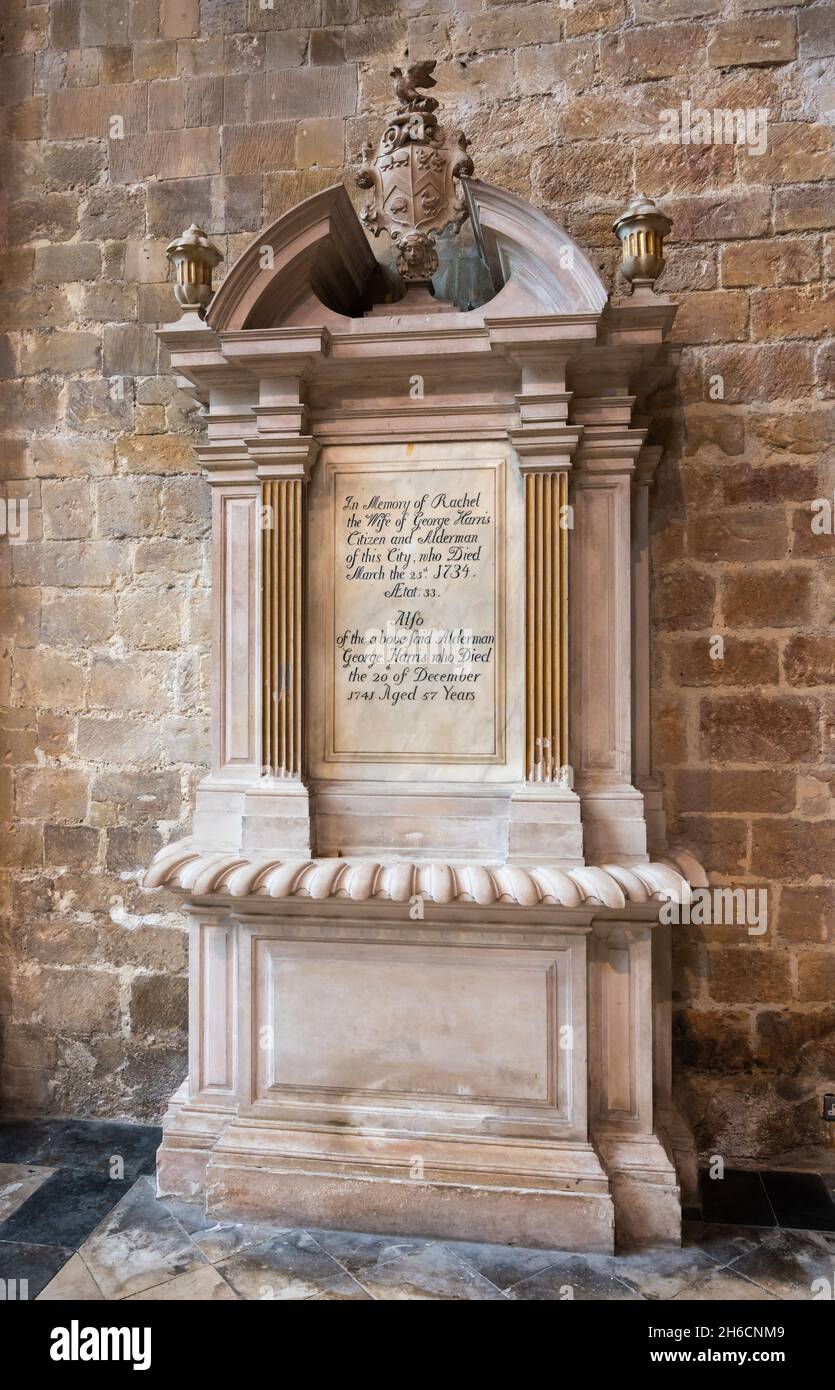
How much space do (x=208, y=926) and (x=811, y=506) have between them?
8.42ft

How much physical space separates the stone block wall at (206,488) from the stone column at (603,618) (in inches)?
19.1

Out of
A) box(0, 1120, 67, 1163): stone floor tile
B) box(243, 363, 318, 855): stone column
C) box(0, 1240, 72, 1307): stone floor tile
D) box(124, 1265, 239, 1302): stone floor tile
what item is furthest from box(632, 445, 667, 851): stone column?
box(0, 1120, 67, 1163): stone floor tile

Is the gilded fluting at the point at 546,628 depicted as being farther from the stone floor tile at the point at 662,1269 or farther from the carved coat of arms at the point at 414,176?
the stone floor tile at the point at 662,1269

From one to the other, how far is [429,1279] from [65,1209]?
4.01 feet

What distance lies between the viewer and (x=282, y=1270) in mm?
2340

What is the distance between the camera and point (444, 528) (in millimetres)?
2721

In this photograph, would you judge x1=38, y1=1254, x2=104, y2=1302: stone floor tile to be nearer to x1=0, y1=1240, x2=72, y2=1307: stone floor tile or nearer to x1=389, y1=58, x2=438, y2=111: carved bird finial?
x1=0, y1=1240, x2=72, y2=1307: stone floor tile

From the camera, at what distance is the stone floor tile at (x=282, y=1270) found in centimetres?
226

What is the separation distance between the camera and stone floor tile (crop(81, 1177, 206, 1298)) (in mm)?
2316

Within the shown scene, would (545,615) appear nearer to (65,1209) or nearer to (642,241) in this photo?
(642,241)

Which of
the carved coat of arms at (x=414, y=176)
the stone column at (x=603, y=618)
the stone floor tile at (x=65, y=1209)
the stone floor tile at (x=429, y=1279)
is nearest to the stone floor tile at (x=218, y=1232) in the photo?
the stone floor tile at (x=65, y=1209)

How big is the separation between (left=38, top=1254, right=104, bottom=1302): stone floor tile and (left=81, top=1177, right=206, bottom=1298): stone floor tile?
0.06 feet

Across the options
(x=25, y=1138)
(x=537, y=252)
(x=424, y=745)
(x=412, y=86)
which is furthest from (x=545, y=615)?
(x=25, y=1138)

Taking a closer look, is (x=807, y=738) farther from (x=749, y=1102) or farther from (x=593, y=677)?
(x=749, y=1102)
